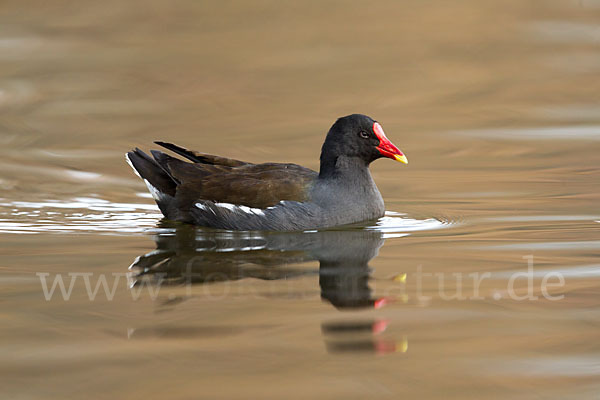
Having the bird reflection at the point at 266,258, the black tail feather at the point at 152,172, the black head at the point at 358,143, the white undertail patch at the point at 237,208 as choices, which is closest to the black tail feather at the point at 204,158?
the black tail feather at the point at 152,172

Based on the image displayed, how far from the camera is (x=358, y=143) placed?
7.33 meters

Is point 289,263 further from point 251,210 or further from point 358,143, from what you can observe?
point 358,143

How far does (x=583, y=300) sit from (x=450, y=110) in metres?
7.31

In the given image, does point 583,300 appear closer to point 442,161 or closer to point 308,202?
point 308,202

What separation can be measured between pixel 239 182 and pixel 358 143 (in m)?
0.93

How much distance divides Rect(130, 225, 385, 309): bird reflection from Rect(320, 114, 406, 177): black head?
24.9 inches

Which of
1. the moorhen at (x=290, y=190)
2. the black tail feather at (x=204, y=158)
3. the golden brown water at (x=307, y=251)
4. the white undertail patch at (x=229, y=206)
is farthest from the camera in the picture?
the black tail feather at (x=204, y=158)

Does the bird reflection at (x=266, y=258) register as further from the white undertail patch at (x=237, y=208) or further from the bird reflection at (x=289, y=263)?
the white undertail patch at (x=237, y=208)

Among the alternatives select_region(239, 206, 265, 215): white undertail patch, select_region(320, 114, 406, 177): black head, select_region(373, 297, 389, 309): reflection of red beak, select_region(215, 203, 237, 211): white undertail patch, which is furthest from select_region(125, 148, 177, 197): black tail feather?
select_region(373, 297, 389, 309): reflection of red beak

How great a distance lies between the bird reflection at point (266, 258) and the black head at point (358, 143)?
632mm

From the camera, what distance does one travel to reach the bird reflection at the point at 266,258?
5.46 metres

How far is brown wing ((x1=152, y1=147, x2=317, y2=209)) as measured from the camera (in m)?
7.10

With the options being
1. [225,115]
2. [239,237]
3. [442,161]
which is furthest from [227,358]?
[225,115]

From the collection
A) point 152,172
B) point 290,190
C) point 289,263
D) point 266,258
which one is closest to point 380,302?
point 289,263
